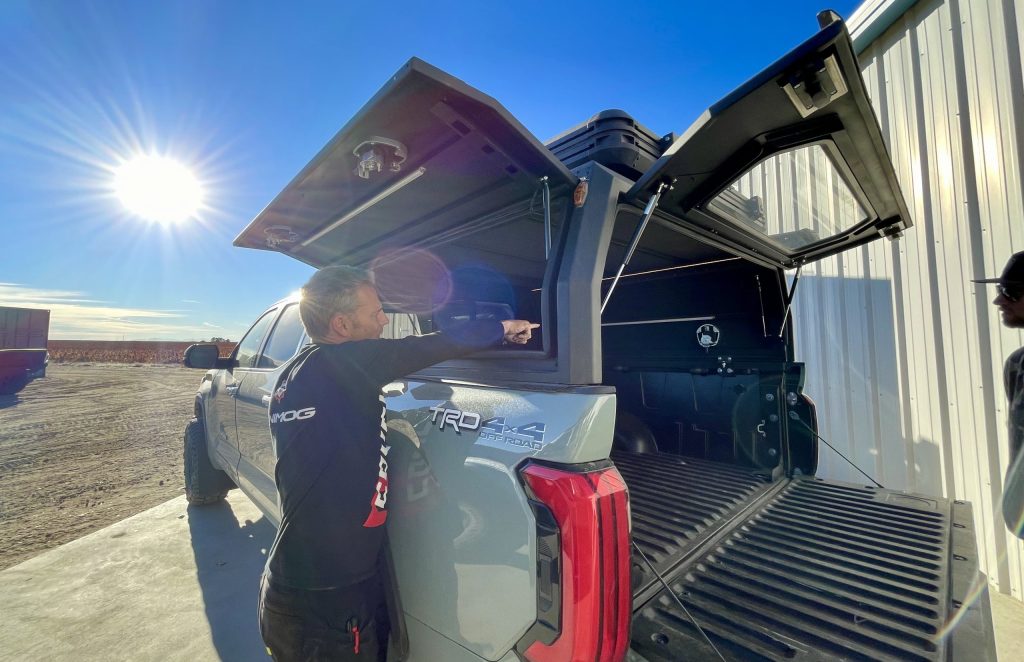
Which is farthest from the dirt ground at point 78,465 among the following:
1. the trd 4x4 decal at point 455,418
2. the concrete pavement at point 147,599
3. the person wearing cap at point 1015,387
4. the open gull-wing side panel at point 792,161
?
the person wearing cap at point 1015,387

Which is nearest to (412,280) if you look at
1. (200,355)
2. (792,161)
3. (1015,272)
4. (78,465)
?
(200,355)

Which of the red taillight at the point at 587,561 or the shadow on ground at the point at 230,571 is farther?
the shadow on ground at the point at 230,571

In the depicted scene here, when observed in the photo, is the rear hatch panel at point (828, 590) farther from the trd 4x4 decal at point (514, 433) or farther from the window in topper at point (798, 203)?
the window in topper at point (798, 203)

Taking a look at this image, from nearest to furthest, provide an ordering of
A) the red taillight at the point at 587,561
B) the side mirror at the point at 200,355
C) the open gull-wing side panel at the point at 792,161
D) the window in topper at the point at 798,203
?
the red taillight at the point at 587,561 → the open gull-wing side panel at the point at 792,161 → the window in topper at the point at 798,203 → the side mirror at the point at 200,355

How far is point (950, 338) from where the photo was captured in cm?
340

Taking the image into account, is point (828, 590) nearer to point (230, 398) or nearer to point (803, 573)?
point (803, 573)

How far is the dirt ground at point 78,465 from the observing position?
434 centimetres

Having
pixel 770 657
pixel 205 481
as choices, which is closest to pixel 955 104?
pixel 770 657

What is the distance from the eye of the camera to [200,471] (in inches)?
174

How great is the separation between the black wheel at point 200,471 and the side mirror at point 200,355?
142 centimetres

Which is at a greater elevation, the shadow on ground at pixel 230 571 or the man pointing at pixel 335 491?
the man pointing at pixel 335 491

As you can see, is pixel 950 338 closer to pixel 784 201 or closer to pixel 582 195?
pixel 784 201

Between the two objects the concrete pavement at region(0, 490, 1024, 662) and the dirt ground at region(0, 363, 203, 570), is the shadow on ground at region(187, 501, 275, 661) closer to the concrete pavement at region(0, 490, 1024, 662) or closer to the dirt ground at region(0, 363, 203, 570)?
the concrete pavement at region(0, 490, 1024, 662)

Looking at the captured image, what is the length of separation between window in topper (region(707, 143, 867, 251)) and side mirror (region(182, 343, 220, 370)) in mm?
3544
